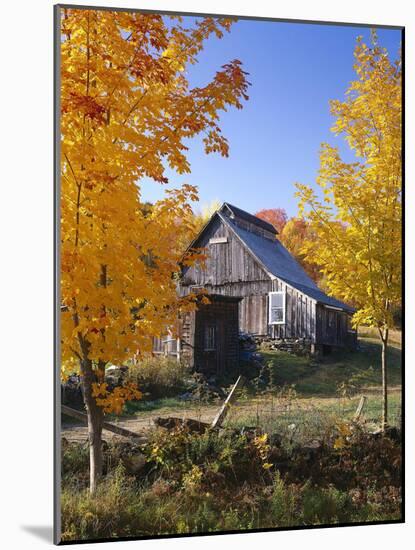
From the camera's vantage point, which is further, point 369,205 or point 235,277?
point 369,205

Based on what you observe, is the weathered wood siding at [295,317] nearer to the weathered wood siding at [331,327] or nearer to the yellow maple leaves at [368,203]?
the weathered wood siding at [331,327]

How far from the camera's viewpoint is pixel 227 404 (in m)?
6.25

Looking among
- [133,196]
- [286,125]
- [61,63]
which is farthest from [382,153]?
[61,63]

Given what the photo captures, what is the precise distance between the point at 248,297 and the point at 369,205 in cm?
141

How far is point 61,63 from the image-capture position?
5.69 m

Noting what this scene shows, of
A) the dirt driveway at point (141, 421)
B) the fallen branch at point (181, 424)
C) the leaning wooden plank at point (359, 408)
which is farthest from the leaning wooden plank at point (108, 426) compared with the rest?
the leaning wooden plank at point (359, 408)

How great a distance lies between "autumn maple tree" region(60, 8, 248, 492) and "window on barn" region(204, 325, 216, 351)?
0.25 m

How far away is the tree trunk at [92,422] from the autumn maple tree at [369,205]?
218cm

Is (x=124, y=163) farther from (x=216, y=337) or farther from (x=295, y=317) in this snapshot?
(x=295, y=317)

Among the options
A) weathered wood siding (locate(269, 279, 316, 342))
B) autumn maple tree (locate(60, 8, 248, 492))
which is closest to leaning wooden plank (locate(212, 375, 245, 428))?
weathered wood siding (locate(269, 279, 316, 342))

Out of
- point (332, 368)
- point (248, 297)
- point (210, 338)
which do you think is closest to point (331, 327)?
point (332, 368)

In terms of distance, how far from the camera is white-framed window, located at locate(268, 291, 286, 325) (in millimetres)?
6438

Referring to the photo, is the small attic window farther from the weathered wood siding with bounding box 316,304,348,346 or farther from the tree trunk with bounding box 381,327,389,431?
the tree trunk with bounding box 381,327,389,431
